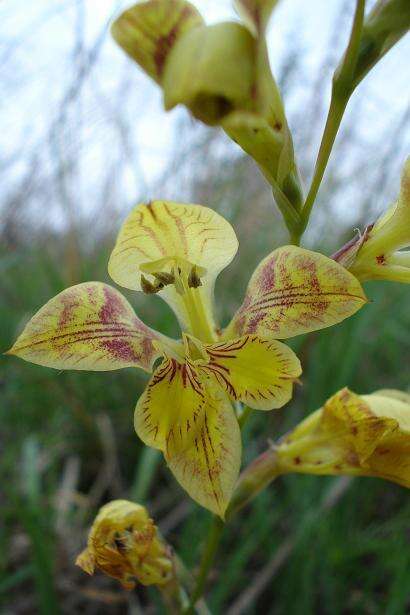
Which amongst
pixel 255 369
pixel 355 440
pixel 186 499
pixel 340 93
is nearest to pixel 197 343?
pixel 255 369

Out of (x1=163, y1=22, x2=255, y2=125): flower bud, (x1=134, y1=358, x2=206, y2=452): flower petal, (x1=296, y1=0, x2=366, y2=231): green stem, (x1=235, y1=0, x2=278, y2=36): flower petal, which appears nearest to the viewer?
(x1=163, y1=22, x2=255, y2=125): flower bud

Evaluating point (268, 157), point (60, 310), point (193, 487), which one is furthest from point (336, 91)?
point (193, 487)

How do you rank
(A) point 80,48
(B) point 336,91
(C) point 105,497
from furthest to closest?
1. (A) point 80,48
2. (C) point 105,497
3. (B) point 336,91

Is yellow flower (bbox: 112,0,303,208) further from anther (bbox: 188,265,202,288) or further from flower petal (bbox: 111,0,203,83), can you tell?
anther (bbox: 188,265,202,288)

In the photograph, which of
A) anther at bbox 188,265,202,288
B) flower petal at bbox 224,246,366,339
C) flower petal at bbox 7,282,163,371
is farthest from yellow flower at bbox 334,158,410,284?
flower petal at bbox 7,282,163,371

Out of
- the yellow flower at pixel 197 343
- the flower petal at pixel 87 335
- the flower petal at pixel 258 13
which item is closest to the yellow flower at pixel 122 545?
the yellow flower at pixel 197 343

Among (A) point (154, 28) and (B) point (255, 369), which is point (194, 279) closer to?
(B) point (255, 369)

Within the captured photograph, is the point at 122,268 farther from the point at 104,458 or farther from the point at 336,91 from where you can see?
the point at 104,458
